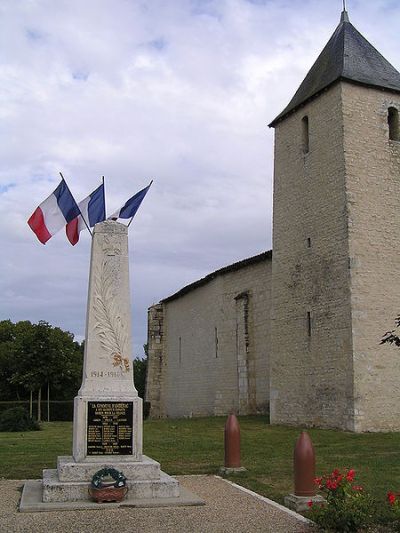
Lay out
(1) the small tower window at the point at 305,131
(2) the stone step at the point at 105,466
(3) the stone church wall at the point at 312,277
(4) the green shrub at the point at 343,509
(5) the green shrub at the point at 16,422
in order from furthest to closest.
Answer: (1) the small tower window at the point at 305,131 → (5) the green shrub at the point at 16,422 → (3) the stone church wall at the point at 312,277 → (2) the stone step at the point at 105,466 → (4) the green shrub at the point at 343,509

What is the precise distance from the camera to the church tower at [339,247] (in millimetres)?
16953

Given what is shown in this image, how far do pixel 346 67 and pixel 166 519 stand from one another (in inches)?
630

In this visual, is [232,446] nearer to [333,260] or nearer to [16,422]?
[333,260]

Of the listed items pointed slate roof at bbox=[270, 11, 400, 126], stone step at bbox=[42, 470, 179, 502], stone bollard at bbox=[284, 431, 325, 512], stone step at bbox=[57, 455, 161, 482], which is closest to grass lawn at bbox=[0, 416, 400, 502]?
stone bollard at bbox=[284, 431, 325, 512]

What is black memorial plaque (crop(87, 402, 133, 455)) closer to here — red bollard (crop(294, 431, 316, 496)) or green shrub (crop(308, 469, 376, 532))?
red bollard (crop(294, 431, 316, 496))

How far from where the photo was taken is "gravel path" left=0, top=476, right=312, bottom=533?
6184 millimetres

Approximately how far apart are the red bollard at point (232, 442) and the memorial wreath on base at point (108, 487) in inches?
105

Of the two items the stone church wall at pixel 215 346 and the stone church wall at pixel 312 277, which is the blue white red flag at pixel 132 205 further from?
the stone church wall at pixel 215 346

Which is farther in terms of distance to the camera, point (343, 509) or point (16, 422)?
point (16, 422)

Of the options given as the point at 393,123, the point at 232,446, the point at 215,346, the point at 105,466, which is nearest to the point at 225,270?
the point at 215,346

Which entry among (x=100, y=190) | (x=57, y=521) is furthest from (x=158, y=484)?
(x=100, y=190)

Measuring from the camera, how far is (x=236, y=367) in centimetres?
2425

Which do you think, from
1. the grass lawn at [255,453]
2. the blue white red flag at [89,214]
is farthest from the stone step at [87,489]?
the blue white red flag at [89,214]

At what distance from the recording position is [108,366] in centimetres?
820
